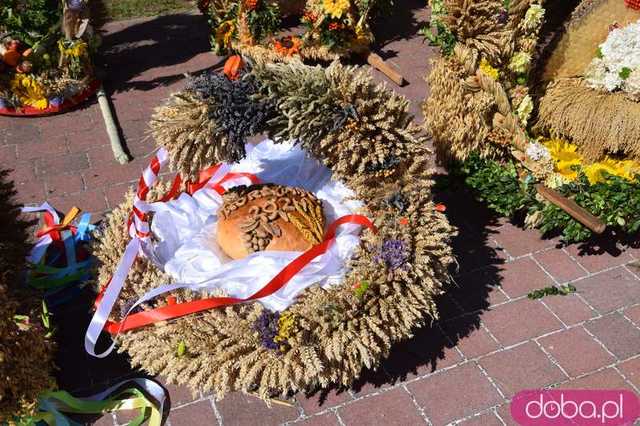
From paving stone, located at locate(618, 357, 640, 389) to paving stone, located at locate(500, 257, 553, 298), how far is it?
0.73m

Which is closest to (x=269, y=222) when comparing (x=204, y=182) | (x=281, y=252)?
(x=281, y=252)

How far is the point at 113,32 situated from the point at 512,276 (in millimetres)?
6029

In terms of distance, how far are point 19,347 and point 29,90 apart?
3.90 metres

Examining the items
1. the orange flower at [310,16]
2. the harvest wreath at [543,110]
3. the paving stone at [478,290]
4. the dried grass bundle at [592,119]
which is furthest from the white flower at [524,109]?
the orange flower at [310,16]

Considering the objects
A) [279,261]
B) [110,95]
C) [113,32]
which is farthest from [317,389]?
[113,32]

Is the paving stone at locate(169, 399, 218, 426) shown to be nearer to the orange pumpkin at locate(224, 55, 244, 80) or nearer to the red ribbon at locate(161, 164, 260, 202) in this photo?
the red ribbon at locate(161, 164, 260, 202)

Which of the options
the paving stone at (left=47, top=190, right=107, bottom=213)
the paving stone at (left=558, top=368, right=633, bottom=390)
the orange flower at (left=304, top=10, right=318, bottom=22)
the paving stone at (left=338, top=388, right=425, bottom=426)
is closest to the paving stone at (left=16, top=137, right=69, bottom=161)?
the paving stone at (left=47, top=190, right=107, bottom=213)

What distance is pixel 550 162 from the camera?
184 inches

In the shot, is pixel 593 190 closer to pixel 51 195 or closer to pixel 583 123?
pixel 583 123

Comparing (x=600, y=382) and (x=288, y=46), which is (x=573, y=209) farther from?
(x=288, y=46)

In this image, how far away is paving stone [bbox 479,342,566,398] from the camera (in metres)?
3.68

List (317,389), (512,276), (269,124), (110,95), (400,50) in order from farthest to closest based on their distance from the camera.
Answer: (400,50) < (110,95) < (512,276) < (317,389) < (269,124)

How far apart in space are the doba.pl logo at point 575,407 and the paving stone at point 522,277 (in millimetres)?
794

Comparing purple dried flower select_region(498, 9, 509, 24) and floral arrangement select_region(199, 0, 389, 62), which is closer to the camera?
purple dried flower select_region(498, 9, 509, 24)
